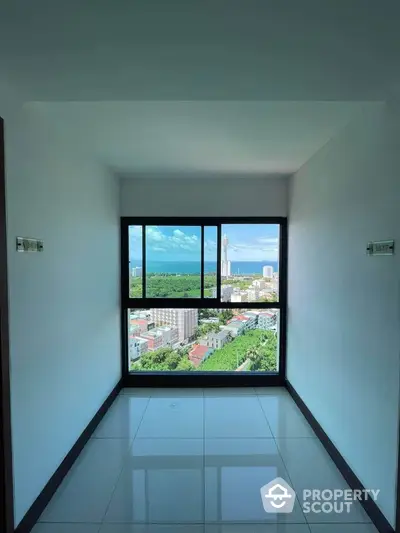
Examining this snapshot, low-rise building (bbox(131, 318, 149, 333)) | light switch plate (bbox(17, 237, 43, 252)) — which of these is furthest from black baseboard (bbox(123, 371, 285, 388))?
light switch plate (bbox(17, 237, 43, 252))

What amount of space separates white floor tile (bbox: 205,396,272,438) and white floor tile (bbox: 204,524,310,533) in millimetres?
887

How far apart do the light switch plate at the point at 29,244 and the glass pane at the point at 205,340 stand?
208 cm

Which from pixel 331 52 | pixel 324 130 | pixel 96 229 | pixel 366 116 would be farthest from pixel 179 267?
pixel 331 52

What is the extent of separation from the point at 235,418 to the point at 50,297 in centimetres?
209

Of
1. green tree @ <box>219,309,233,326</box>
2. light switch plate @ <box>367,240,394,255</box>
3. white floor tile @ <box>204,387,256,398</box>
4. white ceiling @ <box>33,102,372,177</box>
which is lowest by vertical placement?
white floor tile @ <box>204,387,256,398</box>

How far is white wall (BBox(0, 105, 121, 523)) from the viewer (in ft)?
5.62

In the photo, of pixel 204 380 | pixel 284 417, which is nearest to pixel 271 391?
pixel 284 417

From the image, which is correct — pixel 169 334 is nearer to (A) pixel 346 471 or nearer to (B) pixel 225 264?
(B) pixel 225 264

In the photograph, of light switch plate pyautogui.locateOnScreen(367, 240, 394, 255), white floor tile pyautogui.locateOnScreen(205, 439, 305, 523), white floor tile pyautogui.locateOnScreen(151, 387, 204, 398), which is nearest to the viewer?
light switch plate pyautogui.locateOnScreen(367, 240, 394, 255)

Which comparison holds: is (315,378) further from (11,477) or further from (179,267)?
(11,477)

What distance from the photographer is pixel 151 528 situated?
1.81 m

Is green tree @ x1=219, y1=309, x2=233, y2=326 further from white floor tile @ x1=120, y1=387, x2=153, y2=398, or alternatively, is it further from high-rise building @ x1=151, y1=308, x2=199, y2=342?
white floor tile @ x1=120, y1=387, x2=153, y2=398

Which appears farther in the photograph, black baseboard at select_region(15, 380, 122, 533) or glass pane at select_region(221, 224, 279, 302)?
glass pane at select_region(221, 224, 279, 302)

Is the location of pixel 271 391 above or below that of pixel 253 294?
below
